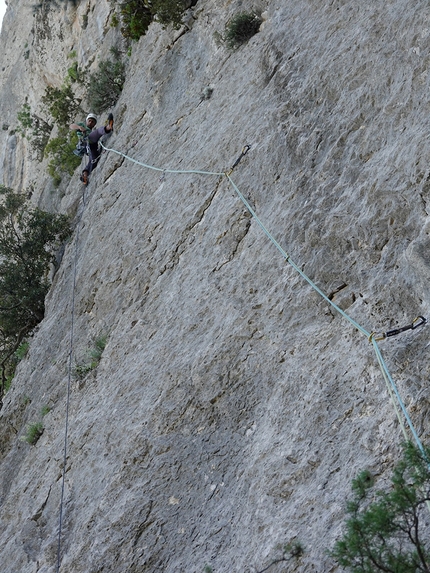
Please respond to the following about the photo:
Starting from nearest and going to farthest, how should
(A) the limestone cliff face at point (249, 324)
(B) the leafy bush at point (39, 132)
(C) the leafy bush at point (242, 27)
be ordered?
(A) the limestone cliff face at point (249, 324) → (C) the leafy bush at point (242, 27) → (B) the leafy bush at point (39, 132)

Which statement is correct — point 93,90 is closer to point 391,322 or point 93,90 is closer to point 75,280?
point 75,280

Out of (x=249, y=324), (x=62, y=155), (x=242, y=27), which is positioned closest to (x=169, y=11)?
(x=242, y=27)

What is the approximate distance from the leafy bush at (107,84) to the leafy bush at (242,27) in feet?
18.8

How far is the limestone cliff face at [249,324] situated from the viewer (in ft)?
17.3

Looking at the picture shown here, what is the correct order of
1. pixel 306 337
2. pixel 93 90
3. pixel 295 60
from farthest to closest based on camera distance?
1. pixel 93 90
2. pixel 295 60
3. pixel 306 337

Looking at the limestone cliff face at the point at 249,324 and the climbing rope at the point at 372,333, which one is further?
the limestone cliff face at the point at 249,324

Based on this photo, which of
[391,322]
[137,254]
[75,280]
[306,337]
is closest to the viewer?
[391,322]

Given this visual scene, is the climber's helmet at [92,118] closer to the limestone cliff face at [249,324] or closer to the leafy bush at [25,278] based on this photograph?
the leafy bush at [25,278]

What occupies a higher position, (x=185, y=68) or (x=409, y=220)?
(x=185, y=68)

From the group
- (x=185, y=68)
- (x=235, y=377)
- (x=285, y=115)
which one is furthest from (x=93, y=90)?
(x=235, y=377)

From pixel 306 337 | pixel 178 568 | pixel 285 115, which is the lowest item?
pixel 178 568

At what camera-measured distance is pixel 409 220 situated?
5648 mm

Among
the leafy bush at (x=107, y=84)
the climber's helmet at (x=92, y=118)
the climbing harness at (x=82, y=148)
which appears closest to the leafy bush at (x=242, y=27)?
the climbing harness at (x=82, y=148)

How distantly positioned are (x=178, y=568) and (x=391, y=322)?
8.86 feet
